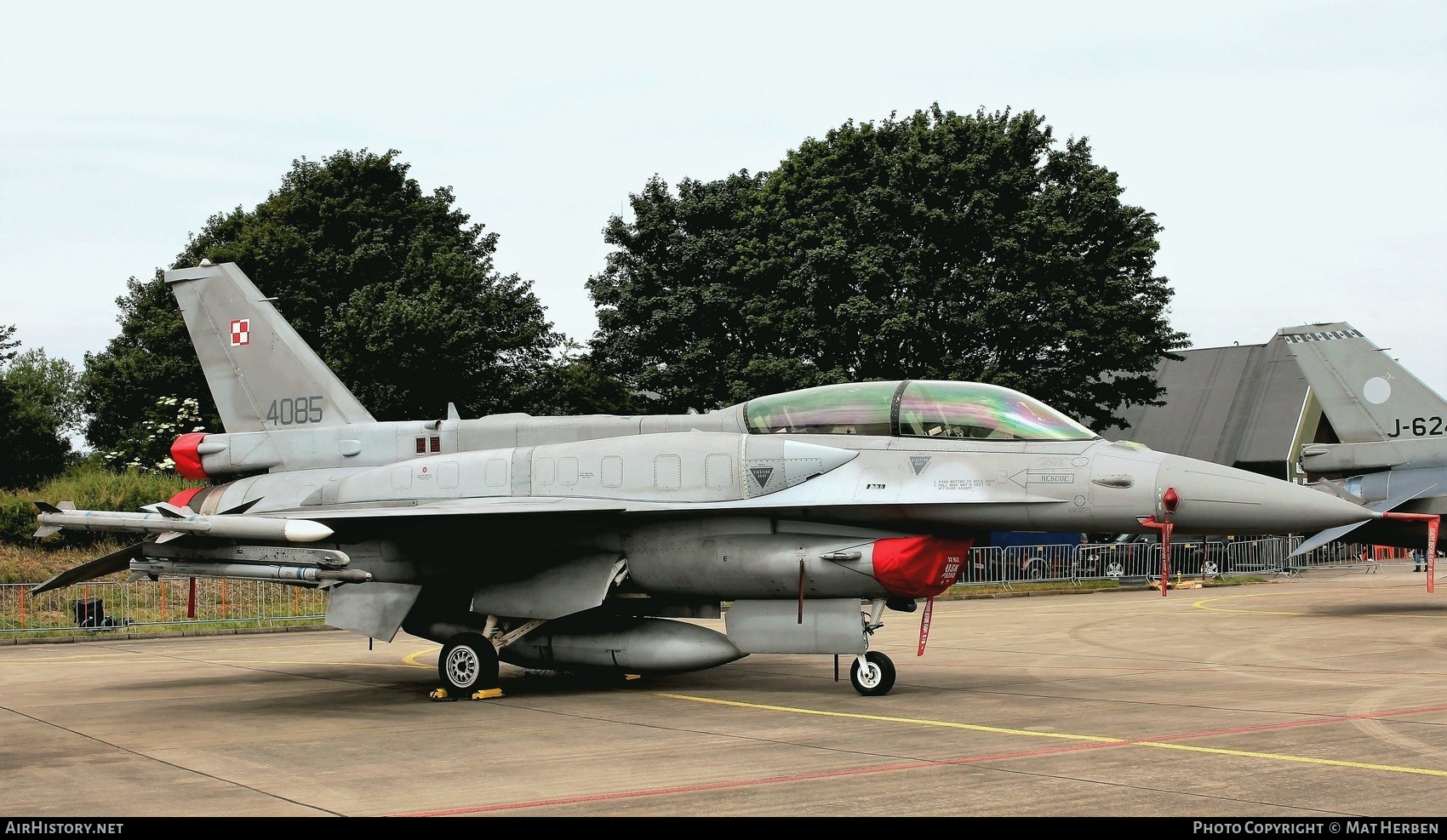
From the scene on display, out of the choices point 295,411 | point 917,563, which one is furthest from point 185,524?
point 917,563

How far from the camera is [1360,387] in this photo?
21.8 metres

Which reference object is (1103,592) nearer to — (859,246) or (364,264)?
(859,246)

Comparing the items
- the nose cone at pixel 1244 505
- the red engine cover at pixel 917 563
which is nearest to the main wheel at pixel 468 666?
the red engine cover at pixel 917 563

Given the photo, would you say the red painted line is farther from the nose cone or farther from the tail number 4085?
the tail number 4085

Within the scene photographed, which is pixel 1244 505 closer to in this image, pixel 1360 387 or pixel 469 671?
pixel 469 671

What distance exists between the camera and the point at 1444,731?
9.38m

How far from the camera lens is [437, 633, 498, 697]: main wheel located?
13.0m

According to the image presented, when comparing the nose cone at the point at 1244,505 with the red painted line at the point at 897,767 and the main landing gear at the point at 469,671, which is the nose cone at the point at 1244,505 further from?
the main landing gear at the point at 469,671

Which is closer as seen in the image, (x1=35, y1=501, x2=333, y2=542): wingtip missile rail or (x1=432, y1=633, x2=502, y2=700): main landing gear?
(x1=35, y1=501, x2=333, y2=542): wingtip missile rail

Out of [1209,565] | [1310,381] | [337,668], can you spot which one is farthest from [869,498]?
[1209,565]

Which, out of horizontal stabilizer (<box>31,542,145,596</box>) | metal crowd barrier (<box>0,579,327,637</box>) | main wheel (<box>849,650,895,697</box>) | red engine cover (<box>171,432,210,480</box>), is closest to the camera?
main wheel (<box>849,650,895,697</box>)

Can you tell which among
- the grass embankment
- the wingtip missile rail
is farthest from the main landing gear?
the grass embankment

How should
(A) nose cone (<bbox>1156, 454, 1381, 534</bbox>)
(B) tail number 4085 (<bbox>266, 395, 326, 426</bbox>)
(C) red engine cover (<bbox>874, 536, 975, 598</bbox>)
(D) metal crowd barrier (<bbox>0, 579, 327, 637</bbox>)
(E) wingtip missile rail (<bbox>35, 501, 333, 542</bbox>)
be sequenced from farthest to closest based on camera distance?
(D) metal crowd barrier (<bbox>0, 579, 327, 637</bbox>) → (B) tail number 4085 (<bbox>266, 395, 326, 426</bbox>) → (C) red engine cover (<bbox>874, 536, 975, 598</bbox>) → (E) wingtip missile rail (<bbox>35, 501, 333, 542</bbox>) → (A) nose cone (<bbox>1156, 454, 1381, 534</bbox>)

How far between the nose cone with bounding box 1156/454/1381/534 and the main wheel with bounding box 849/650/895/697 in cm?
292
